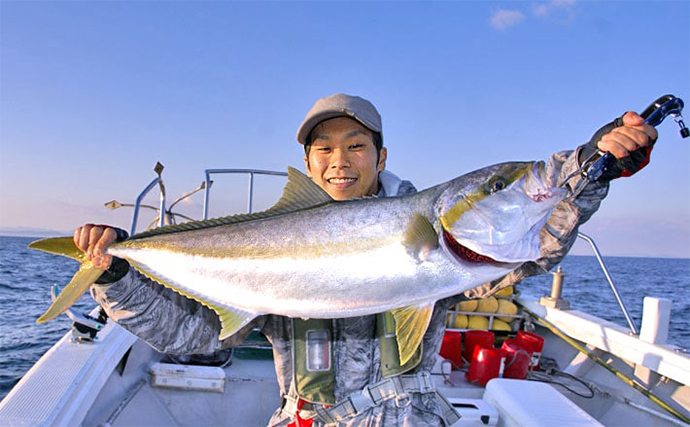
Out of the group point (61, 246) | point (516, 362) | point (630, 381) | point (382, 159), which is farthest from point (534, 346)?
point (61, 246)

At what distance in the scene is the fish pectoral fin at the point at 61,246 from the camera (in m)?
2.58

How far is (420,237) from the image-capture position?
2.28m

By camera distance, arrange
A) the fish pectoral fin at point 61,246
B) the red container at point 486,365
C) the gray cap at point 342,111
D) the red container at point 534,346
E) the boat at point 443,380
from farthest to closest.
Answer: the red container at point 534,346, the red container at point 486,365, the boat at point 443,380, the gray cap at point 342,111, the fish pectoral fin at point 61,246

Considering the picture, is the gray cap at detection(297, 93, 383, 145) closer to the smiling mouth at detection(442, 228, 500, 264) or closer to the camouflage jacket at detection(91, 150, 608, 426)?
the smiling mouth at detection(442, 228, 500, 264)

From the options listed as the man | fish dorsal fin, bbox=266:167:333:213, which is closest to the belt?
the man

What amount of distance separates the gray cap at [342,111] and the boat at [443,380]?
8.61 feet

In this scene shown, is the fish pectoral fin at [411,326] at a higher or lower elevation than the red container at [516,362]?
higher

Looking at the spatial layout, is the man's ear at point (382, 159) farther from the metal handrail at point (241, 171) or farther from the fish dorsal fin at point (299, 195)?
the metal handrail at point (241, 171)

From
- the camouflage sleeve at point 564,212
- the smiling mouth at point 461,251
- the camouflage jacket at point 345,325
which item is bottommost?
the camouflage jacket at point 345,325

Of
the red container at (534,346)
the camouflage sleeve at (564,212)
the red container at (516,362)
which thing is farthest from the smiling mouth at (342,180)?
the red container at (534,346)

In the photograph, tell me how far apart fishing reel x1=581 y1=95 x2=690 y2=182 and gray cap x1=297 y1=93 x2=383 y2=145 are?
4.53ft

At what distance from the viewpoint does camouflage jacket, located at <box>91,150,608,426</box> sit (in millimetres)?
2281

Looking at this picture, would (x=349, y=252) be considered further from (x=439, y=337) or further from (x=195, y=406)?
(x=195, y=406)

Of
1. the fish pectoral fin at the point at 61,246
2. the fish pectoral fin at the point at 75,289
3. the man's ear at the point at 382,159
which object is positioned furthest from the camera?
the man's ear at the point at 382,159
